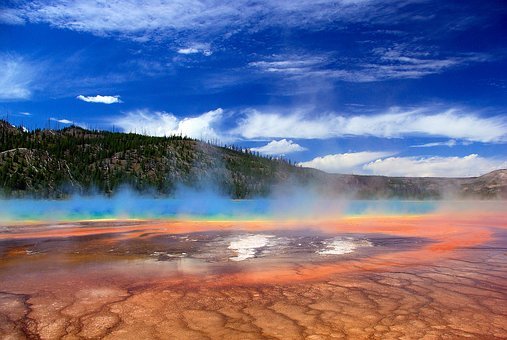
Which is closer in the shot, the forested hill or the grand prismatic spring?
the grand prismatic spring

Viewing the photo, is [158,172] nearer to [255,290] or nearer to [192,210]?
[192,210]

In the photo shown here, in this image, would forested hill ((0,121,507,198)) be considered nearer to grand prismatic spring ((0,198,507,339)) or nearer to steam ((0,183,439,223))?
steam ((0,183,439,223))

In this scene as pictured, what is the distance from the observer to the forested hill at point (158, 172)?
342 ft

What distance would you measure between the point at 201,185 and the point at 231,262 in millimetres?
118776

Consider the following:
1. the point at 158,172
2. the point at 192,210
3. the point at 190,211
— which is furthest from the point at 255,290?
the point at 158,172

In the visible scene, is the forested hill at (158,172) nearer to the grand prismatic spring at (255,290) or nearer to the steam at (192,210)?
the steam at (192,210)

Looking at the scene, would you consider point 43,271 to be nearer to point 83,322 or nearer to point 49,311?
point 49,311

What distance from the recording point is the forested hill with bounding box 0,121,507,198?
4109 inches

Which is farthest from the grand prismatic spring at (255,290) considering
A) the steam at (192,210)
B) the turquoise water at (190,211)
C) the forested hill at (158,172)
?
the forested hill at (158,172)

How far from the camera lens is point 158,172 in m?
127

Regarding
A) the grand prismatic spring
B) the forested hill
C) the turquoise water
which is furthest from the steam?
the grand prismatic spring

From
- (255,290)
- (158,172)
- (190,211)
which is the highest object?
(158,172)

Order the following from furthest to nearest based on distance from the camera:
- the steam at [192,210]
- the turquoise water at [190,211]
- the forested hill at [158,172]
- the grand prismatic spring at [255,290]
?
the forested hill at [158,172]
the turquoise water at [190,211]
the steam at [192,210]
the grand prismatic spring at [255,290]

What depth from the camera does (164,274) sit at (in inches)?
400
